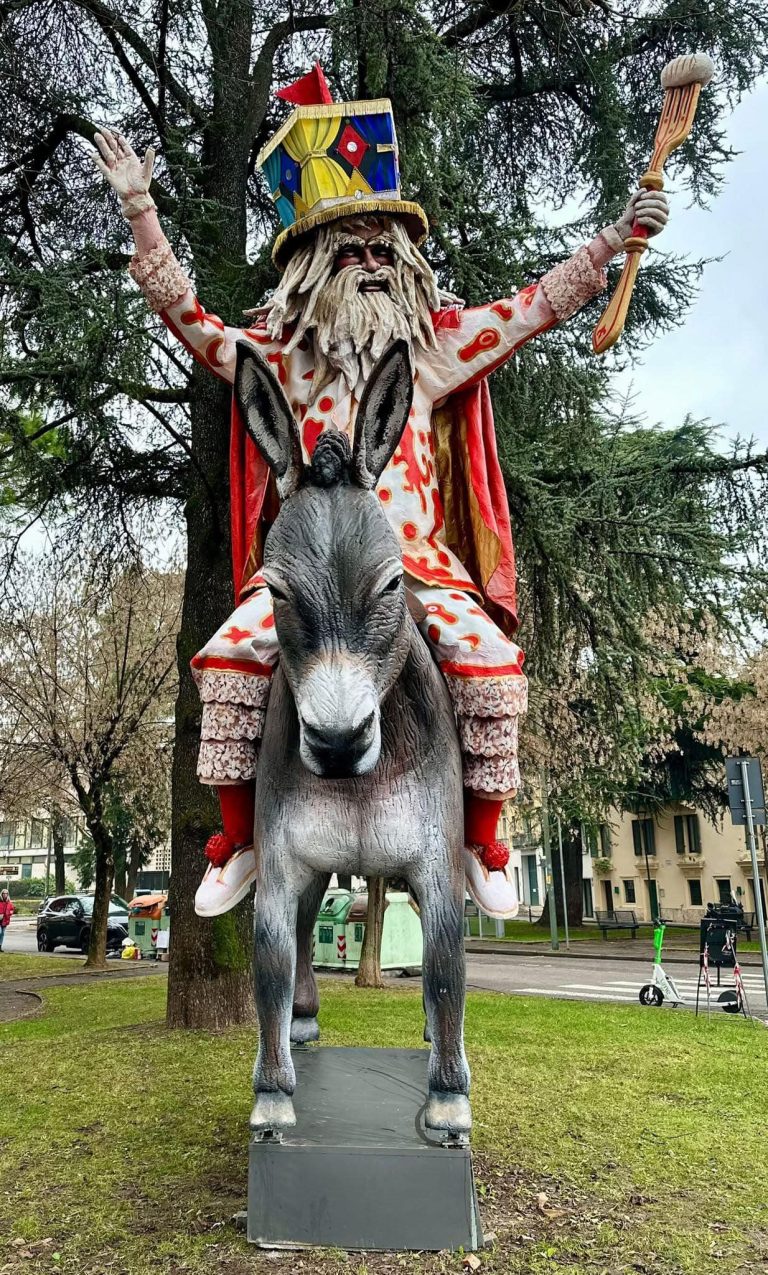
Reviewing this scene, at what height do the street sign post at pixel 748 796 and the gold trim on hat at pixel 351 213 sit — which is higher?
the gold trim on hat at pixel 351 213

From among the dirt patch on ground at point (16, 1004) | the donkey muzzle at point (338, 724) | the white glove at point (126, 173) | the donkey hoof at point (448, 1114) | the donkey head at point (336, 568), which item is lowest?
the dirt patch on ground at point (16, 1004)

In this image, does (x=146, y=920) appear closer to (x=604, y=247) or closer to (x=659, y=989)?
(x=659, y=989)

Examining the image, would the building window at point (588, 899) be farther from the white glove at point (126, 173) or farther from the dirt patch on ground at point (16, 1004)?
the white glove at point (126, 173)

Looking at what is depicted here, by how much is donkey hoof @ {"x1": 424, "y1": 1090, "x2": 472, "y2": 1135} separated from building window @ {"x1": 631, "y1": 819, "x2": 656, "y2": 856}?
3935cm

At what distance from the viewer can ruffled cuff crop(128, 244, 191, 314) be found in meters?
3.44

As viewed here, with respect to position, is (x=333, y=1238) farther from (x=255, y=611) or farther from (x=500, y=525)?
(x=500, y=525)

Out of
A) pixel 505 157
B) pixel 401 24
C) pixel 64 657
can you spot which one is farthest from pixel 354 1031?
pixel 64 657

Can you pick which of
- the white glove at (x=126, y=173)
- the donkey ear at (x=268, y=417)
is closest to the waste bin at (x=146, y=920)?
the white glove at (x=126, y=173)

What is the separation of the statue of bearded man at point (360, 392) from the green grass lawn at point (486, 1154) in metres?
1.09

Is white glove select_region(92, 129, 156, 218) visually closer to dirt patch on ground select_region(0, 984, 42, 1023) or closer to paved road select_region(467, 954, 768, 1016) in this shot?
dirt patch on ground select_region(0, 984, 42, 1023)

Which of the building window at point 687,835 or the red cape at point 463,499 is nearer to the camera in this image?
the red cape at point 463,499

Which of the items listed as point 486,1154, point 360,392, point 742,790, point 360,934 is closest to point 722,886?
point 360,934

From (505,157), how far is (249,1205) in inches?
371

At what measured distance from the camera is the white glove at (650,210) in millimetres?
3387
